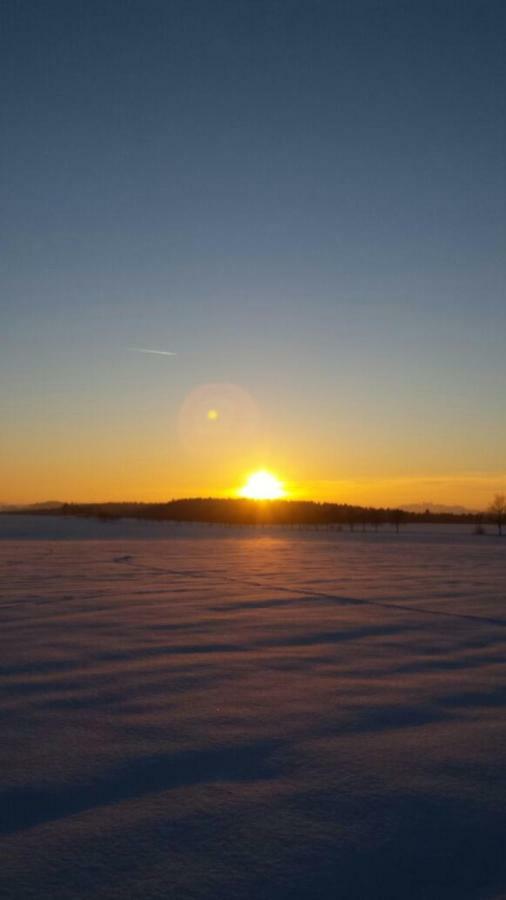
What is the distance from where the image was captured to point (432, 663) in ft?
15.7

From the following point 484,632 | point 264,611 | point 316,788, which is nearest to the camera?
point 316,788

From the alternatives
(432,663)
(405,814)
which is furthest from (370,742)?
(432,663)

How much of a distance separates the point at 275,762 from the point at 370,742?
1.66ft

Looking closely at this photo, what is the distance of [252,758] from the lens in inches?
116

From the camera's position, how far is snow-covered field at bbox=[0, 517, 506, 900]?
6.83 ft

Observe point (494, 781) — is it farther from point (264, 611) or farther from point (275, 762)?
point (264, 611)

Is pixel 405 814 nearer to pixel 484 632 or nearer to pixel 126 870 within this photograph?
pixel 126 870

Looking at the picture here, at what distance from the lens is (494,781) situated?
274 centimetres

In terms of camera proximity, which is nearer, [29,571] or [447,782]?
[447,782]

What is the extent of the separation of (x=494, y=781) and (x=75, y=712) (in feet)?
6.89

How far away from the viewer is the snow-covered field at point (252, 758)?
208 cm

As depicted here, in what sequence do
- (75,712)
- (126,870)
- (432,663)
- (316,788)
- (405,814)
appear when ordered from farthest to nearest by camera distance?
(432,663) → (75,712) → (316,788) → (405,814) → (126,870)

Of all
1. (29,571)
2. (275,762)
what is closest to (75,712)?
(275,762)

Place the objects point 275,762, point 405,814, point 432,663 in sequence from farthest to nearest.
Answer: point 432,663, point 275,762, point 405,814
